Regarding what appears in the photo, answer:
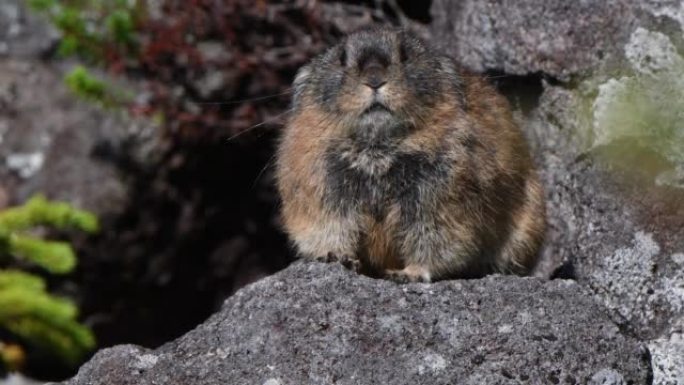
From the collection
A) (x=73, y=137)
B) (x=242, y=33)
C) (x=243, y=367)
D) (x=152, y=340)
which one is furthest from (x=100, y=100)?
(x=243, y=367)

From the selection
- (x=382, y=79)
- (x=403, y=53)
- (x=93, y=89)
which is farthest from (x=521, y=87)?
(x=93, y=89)

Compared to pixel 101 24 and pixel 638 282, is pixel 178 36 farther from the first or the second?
pixel 638 282

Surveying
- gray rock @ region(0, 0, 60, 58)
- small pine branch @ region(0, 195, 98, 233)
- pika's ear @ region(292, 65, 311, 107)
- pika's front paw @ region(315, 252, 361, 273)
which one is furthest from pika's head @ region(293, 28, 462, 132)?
gray rock @ region(0, 0, 60, 58)

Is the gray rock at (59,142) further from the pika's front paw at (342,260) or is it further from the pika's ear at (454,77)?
the pika's front paw at (342,260)

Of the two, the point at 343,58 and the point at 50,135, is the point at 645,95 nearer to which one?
the point at 343,58

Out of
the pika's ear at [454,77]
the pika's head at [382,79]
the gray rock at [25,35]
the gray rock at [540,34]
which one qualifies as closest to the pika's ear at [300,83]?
the pika's head at [382,79]

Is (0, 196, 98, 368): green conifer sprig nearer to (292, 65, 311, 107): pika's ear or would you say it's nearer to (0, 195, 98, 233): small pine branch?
(0, 195, 98, 233): small pine branch

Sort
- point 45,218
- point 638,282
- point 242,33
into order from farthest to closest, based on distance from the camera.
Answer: point 242,33
point 45,218
point 638,282
